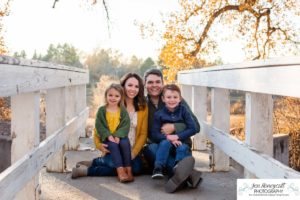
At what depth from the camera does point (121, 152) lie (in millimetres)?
3807

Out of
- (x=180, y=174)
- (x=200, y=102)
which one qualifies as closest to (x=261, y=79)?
(x=180, y=174)

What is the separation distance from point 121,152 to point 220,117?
3.45 ft

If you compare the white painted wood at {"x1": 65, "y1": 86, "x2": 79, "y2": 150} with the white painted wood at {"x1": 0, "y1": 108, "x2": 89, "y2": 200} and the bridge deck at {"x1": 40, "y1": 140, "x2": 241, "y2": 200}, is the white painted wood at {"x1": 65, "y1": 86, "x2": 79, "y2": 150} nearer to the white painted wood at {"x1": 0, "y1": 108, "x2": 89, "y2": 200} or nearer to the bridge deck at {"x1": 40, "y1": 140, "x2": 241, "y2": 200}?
the bridge deck at {"x1": 40, "y1": 140, "x2": 241, "y2": 200}

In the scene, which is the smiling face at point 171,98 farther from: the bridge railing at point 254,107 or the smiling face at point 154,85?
the bridge railing at point 254,107

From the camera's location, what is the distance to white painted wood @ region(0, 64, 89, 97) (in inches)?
83.2

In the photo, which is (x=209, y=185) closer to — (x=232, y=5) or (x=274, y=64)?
(x=274, y=64)

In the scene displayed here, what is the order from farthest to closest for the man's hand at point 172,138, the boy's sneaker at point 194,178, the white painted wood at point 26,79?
1. the man's hand at point 172,138
2. the boy's sneaker at point 194,178
3. the white painted wood at point 26,79

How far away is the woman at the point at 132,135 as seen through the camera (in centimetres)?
391

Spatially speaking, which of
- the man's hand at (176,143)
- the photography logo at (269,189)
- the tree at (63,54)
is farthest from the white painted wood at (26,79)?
the tree at (63,54)

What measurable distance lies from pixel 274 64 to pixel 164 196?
57.6 inches

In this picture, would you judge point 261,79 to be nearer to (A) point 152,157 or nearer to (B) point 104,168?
(A) point 152,157

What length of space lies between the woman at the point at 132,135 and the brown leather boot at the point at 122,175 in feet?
0.54

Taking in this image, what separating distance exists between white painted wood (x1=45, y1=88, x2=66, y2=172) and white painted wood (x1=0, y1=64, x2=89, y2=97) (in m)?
0.23

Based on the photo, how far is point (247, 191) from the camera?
271cm
